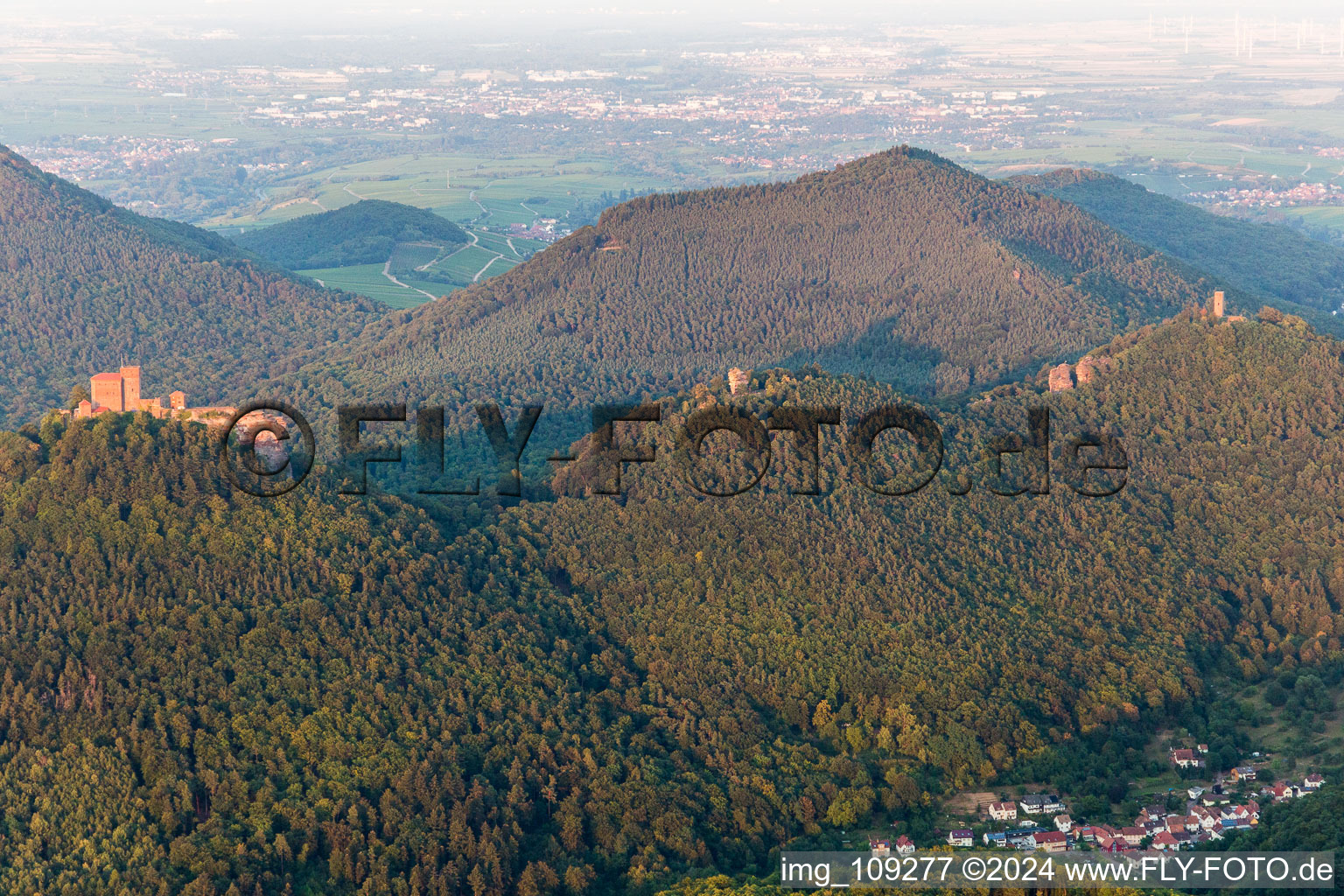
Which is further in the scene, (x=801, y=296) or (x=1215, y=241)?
(x=1215, y=241)

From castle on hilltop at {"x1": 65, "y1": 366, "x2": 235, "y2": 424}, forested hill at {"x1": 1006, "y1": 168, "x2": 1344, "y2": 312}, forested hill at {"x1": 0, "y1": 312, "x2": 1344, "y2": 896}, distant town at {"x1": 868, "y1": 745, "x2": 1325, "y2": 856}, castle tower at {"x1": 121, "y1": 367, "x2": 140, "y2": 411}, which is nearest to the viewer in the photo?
forested hill at {"x1": 0, "y1": 312, "x2": 1344, "y2": 896}

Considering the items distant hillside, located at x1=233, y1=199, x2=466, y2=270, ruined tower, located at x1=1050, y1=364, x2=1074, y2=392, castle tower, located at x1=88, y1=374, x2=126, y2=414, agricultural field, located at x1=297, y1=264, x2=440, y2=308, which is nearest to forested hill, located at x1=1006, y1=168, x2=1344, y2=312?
agricultural field, located at x1=297, y1=264, x2=440, y2=308

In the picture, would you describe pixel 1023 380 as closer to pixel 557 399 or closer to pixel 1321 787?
pixel 557 399

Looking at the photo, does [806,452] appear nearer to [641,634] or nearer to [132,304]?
[641,634]

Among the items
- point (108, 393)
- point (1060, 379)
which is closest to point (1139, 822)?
point (1060, 379)

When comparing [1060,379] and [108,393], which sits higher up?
[108,393]

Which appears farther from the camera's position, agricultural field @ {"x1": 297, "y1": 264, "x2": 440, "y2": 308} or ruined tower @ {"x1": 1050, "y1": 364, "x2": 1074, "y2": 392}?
agricultural field @ {"x1": 297, "y1": 264, "x2": 440, "y2": 308}

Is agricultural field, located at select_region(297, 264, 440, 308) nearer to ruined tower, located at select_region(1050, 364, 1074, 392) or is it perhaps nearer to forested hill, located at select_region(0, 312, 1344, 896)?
ruined tower, located at select_region(1050, 364, 1074, 392)
